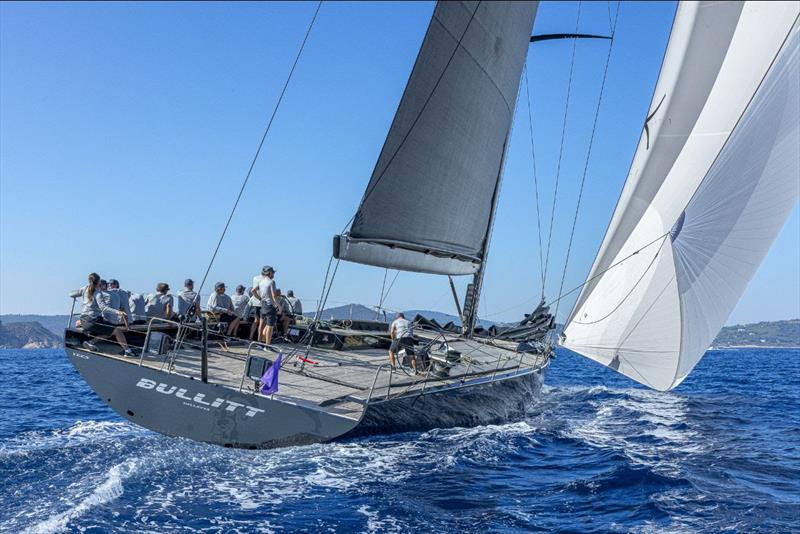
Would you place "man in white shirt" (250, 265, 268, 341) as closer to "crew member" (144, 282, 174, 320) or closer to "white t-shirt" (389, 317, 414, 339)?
"crew member" (144, 282, 174, 320)

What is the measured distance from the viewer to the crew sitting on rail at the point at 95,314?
9781mm

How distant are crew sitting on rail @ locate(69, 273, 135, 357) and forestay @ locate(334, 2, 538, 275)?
373 cm

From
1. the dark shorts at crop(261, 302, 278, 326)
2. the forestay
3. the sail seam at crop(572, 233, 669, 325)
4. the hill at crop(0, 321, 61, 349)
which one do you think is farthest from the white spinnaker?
the hill at crop(0, 321, 61, 349)

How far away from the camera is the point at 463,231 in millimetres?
14445

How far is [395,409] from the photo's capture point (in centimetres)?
866

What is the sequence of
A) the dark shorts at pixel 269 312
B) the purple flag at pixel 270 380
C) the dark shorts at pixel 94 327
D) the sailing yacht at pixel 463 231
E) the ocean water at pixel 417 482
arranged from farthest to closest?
the dark shorts at pixel 269 312, the dark shorts at pixel 94 327, the sailing yacht at pixel 463 231, the purple flag at pixel 270 380, the ocean water at pixel 417 482

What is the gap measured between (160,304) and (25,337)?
115 meters

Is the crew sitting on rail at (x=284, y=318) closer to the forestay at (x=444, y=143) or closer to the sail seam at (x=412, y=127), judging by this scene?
the forestay at (x=444, y=143)

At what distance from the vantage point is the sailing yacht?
8.74 m

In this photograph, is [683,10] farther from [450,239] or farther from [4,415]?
[4,415]

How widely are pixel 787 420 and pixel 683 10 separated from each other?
8.93 meters

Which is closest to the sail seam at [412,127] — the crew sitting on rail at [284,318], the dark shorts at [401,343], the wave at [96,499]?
the dark shorts at [401,343]

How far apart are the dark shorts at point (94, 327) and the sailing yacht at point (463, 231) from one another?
0.16 meters

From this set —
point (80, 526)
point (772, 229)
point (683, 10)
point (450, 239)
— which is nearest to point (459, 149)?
point (450, 239)
